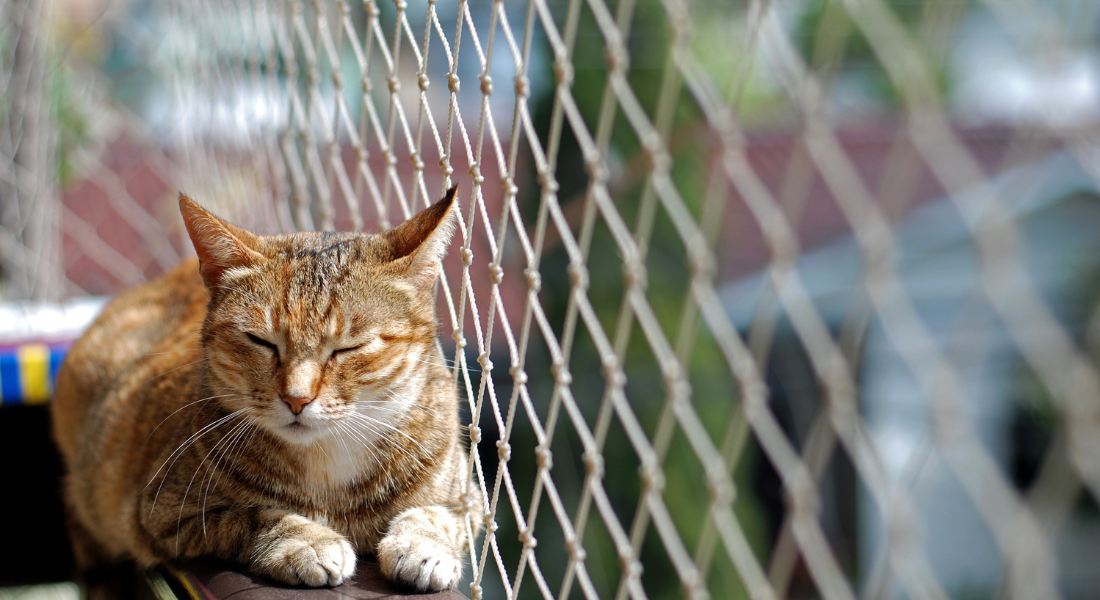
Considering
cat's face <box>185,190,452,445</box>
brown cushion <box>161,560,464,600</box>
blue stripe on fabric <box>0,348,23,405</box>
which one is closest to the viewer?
brown cushion <box>161,560,464,600</box>

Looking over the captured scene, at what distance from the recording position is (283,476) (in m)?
1.17

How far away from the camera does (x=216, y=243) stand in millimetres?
1179

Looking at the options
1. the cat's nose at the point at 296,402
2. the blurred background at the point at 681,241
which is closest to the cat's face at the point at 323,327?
the cat's nose at the point at 296,402

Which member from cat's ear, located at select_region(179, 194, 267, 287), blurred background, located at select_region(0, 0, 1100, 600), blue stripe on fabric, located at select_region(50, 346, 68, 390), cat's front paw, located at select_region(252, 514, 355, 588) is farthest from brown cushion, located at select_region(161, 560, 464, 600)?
blue stripe on fabric, located at select_region(50, 346, 68, 390)

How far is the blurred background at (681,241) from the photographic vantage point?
52 centimetres

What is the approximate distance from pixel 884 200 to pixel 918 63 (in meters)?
Result: 0.08

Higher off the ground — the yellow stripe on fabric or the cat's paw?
the yellow stripe on fabric

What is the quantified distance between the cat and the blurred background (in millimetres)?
107

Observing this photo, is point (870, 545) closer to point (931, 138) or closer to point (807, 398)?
point (807, 398)

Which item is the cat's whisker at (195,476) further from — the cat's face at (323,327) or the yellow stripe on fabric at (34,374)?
the yellow stripe on fabric at (34,374)

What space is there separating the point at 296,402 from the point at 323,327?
0.36ft

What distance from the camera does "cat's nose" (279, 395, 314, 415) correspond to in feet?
3.50

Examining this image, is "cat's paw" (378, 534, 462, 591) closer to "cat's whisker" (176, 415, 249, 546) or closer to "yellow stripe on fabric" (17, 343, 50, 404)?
"cat's whisker" (176, 415, 249, 546)

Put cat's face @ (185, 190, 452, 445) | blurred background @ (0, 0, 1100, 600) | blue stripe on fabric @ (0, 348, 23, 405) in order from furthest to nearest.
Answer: blue stripe on fabric @ (0, 348, 23, 405) → cat's face @ (185, 190, 452, 445) → blurred background @ (0, 0, 1100, 600)
